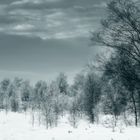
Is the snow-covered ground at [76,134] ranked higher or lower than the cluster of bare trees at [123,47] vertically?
lower

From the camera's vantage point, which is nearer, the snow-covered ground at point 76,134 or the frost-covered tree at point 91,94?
the snow-covered ground at point 76,134

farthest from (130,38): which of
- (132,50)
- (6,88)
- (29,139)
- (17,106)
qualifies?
(6,88)

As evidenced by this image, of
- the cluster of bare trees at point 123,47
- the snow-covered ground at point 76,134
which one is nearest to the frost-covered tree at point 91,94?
the snow-covered ground at point 76,134

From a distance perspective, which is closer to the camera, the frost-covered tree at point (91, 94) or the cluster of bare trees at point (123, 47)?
the cluster of bare trees at point (123, 47)

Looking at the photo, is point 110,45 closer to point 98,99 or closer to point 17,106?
point 98,99

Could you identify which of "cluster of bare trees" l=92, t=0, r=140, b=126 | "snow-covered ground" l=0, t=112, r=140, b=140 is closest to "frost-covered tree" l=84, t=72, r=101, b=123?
"snow-covered ground" l=0, t=112, r=140, b=140

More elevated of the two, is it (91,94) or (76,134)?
(91,94)

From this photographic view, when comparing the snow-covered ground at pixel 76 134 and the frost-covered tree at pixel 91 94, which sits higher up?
the frost-covered tree at pixel 91 94

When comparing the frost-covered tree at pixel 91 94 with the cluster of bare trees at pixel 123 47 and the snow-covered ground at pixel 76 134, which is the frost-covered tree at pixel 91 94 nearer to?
the snow-covered ground at pixel 76 134

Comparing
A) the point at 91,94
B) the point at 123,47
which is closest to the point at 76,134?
the point at 123,47

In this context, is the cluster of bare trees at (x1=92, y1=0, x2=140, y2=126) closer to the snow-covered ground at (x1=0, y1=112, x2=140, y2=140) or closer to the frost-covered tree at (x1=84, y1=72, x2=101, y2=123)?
the snow-covered ground at (x1=0, y1=112, x2=140, y2=140)

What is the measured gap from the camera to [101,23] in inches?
454

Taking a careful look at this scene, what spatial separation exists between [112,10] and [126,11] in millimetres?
622

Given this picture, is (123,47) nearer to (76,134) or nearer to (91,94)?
(76,134)
